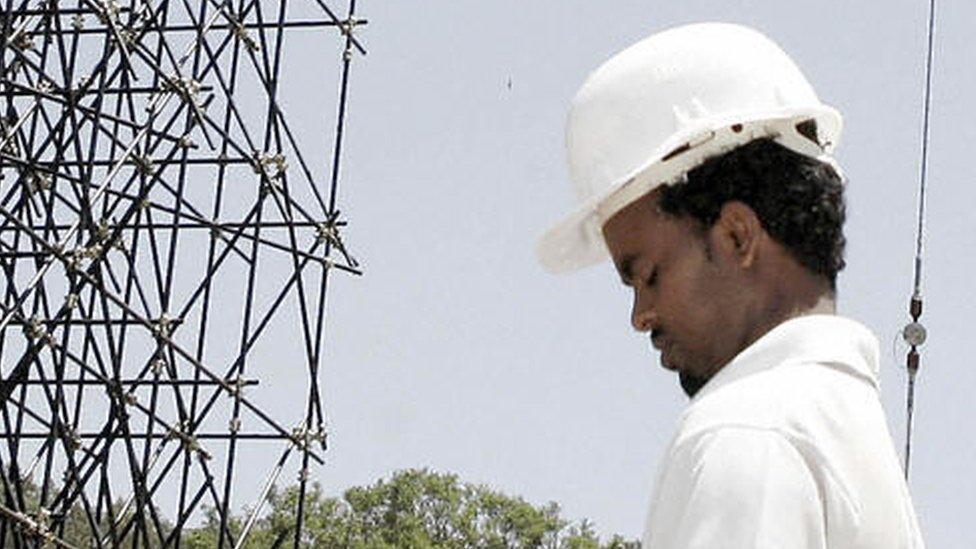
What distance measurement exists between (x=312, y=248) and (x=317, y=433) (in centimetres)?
110

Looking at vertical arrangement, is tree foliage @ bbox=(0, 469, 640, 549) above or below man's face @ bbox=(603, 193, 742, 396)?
above

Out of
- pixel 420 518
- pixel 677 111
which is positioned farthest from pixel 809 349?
pixel 420 518

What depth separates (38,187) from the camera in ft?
42.7

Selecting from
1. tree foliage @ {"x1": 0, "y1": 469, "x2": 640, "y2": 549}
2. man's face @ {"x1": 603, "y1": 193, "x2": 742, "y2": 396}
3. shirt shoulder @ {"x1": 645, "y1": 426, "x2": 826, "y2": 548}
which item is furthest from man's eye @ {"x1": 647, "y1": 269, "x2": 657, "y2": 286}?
tree foliage @ {"x1": 0, "y1": 469, "x2": 640, "y2": 549}

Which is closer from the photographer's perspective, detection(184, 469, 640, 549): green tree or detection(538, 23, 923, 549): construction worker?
detection(538, 23, 923, 549): construction worker

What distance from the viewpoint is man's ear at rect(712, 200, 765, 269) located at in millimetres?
2299

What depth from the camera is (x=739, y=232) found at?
90.6 inches

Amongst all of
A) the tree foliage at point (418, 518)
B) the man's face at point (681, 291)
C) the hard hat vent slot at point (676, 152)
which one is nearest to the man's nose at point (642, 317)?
the man's face at point (681, 291)

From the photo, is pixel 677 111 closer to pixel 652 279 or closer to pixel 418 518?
pixel 652 279

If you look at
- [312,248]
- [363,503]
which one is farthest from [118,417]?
[363,503]

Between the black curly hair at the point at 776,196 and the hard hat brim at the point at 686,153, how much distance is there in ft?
0.04

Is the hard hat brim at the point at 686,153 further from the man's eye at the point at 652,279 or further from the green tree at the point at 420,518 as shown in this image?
the green tree at the point at 420,518

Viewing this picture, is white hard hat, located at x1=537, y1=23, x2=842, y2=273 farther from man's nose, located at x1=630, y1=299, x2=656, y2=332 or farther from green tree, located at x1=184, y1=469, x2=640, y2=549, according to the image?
green tree, located at x1=184, y1=469, x2=640, y2=549

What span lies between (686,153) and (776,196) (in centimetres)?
10
